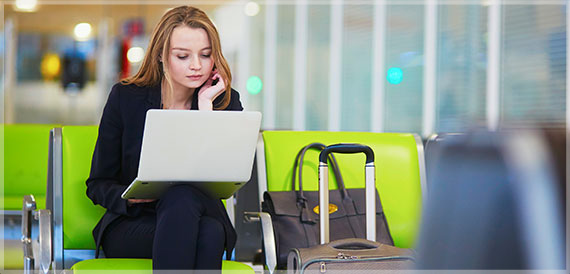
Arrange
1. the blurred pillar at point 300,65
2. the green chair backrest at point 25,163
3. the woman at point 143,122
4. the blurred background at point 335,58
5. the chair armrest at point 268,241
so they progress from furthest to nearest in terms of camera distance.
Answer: the blurred pillar at point 300,65 < the blurred background at point 335,58 < the green chair backrest at point 25,163 < the chair armrest at point 268,241 < the woman at point 143,122

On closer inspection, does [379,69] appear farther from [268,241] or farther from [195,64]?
[268,241]

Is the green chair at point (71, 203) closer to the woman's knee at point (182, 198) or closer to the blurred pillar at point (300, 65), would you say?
the woman's knee at point (182, 198)

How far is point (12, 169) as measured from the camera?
3693 mm

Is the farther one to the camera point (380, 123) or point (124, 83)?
point (380, 123)

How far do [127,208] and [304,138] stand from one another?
2.51 feet

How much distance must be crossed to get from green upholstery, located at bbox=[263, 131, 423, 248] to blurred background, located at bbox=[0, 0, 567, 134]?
1.08 metres

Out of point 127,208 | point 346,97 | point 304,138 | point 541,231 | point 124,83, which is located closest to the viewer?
point 541,231

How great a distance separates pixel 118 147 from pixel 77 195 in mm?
261

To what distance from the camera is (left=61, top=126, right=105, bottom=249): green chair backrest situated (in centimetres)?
231

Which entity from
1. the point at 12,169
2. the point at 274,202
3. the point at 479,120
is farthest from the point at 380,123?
the point at 479,120

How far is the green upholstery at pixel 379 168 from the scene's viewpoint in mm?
2549

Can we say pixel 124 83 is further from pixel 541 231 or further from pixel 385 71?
pixel 385 71

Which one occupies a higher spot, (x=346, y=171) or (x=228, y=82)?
(x=228, y=82)

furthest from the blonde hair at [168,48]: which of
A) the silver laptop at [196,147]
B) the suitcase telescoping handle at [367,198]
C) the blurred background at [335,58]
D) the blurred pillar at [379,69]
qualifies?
the blurred pillar at [379,69]
